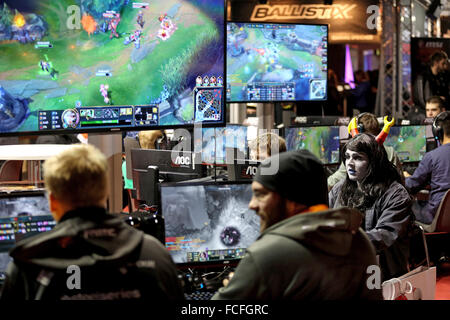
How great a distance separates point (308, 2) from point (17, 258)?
11.4 m

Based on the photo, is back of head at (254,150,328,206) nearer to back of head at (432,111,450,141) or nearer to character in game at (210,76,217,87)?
character in game at (210,76,217,87)

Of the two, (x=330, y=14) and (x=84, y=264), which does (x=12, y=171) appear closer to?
(x=84, y=264)

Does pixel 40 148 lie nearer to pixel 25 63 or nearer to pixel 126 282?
pixel 25 63

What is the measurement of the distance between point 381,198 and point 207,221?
131 cm

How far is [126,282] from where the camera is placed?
2025 mm

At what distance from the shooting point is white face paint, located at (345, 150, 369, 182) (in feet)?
13.7

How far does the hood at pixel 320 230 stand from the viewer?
7.45ft

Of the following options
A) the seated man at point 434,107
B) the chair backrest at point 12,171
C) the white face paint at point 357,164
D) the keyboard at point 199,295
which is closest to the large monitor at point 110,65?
the white face paint at point 357,164

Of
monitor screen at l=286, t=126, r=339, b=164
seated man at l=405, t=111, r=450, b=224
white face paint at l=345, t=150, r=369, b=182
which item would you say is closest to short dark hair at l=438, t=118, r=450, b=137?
seated man at l=405, t=111, r=450, b=224

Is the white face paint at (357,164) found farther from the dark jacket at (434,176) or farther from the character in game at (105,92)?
the dark jacket at (434,176)

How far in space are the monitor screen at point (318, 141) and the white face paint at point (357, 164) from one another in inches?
103

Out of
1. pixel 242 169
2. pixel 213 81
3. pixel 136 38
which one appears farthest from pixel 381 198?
pixel 136 38

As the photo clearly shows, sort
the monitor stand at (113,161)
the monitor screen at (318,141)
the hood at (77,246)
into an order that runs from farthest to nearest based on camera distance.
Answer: the monitor screen at (318,141) < the monitor stand at (113,161) < the hood at (77,246)

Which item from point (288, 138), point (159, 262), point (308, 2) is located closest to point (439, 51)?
point (308, 2)
